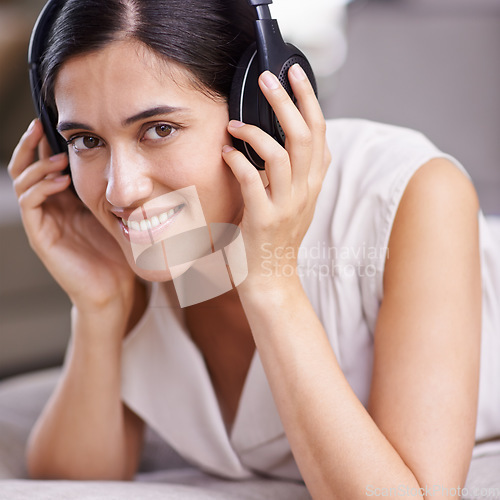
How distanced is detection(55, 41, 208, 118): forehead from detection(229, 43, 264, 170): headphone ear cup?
0.19ft

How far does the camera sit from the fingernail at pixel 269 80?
75 centimetres

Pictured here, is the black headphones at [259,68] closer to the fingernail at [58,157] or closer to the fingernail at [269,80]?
the fingernail at [269,80]

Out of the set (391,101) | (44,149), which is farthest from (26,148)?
(391,101)

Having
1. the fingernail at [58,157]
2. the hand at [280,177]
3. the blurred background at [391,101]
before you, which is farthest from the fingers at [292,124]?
the blurred background at [391,101]

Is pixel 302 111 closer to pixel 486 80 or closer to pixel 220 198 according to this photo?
pixel 220 198

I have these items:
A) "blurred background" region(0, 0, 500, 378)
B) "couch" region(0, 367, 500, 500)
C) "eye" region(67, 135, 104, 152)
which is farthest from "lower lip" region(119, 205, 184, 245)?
"blurred background" region(0, 0, 500, 378)

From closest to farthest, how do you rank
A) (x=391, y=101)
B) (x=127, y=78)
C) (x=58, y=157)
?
(x=127, y=78), (x=58, y=157), (x=391, y=101)

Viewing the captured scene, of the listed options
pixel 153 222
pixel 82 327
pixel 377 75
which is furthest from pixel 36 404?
pixel 377 75

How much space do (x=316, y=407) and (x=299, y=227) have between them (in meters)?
0.21

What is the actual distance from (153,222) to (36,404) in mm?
611

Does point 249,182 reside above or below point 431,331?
above

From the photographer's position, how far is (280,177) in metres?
0.77

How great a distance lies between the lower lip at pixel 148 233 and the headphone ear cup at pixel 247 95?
0.11 meters

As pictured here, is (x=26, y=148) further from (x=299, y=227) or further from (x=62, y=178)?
(x=299, y=227)
